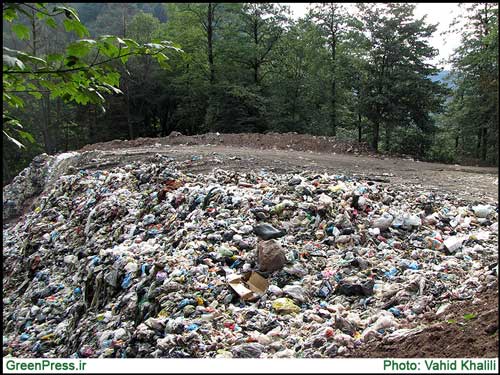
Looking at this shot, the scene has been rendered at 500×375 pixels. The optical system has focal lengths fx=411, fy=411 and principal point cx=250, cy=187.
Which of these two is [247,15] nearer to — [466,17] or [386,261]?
[466,17]

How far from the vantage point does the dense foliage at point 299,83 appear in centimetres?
1105

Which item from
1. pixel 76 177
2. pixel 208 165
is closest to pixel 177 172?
pixel 208 165

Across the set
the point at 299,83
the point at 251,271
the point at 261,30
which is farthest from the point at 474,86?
the point at 251,271

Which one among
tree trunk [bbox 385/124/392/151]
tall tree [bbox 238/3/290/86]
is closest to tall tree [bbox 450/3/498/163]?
tree trunk [bbox 385/124/392/151]

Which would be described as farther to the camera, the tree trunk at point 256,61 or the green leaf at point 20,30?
the tree trunk at point 256,61

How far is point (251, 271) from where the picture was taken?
378 centimetres

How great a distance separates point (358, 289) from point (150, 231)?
2.83 metres

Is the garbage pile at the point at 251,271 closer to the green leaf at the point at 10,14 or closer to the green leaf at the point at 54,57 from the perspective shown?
the green leaf at the point at 54,57

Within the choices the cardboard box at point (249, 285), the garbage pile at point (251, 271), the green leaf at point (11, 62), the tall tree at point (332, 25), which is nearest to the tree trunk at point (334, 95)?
the tall tree at point (332, 25)

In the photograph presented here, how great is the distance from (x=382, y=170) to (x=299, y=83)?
7521 mm

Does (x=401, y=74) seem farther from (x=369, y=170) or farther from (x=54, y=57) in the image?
(x=54, y=57)

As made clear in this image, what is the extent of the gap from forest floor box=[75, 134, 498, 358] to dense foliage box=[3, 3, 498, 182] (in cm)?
155

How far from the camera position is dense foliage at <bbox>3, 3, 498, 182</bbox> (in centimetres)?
1105

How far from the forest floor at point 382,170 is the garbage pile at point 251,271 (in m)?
0.25
